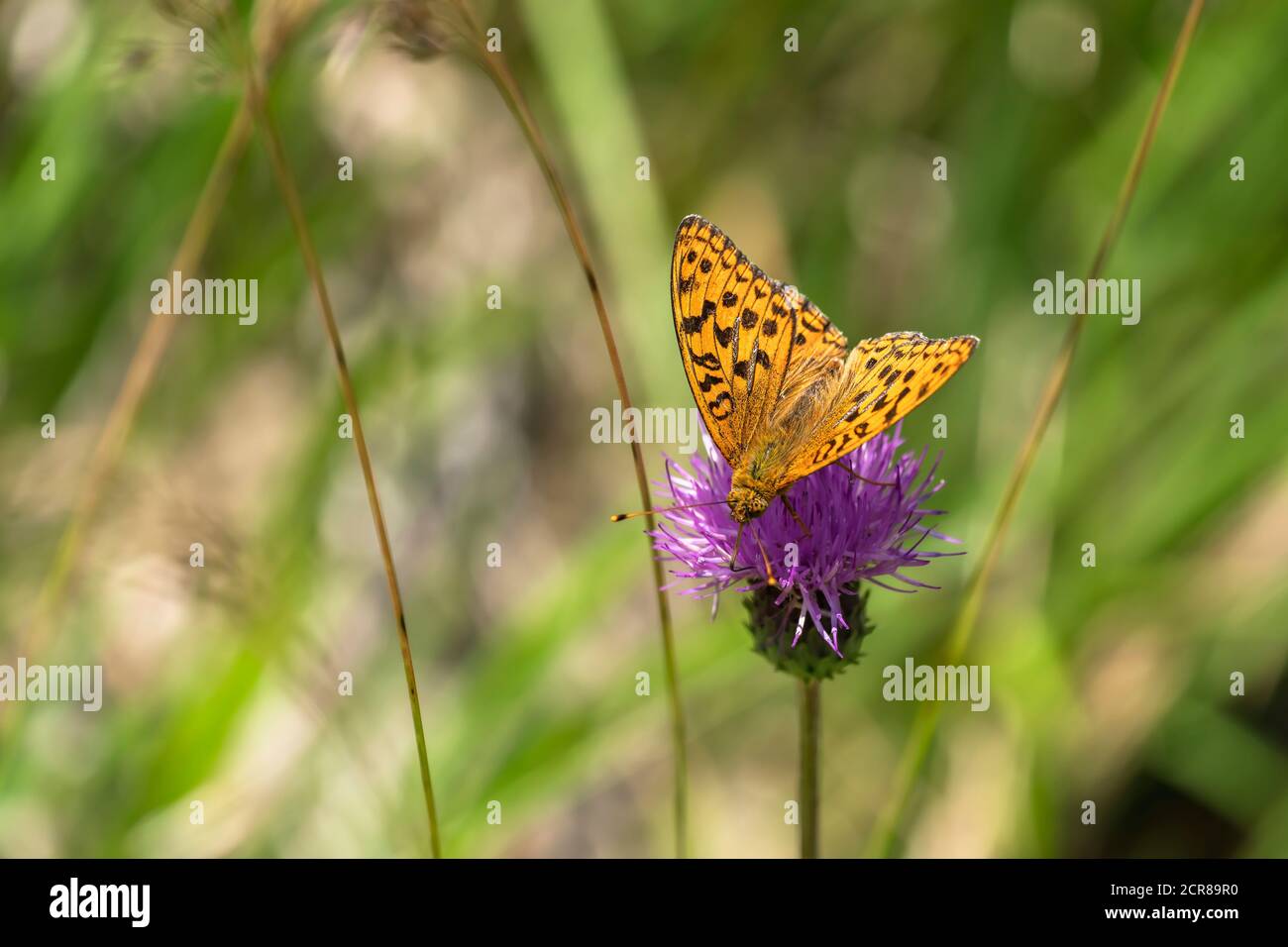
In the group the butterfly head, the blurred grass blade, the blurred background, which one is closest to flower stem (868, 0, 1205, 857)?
the butterfly head

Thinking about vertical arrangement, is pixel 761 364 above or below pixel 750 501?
above

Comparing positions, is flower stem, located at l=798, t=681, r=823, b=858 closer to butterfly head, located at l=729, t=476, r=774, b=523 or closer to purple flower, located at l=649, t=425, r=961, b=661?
purple flower, located at l=649, t=425, r=961, b=661

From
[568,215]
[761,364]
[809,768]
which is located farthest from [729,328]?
[809,768]

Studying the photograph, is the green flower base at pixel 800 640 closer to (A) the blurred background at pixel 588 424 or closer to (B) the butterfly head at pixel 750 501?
(B) the butterfly head at pixel 750 501

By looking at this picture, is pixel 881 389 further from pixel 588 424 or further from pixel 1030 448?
pixel 588 424

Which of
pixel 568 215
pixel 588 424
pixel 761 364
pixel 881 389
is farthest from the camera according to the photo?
pixel 588 424
